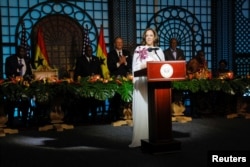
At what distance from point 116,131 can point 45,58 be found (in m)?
Answer: 3.32

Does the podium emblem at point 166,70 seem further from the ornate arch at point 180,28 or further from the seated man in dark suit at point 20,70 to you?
the ornate arch at point 180,28

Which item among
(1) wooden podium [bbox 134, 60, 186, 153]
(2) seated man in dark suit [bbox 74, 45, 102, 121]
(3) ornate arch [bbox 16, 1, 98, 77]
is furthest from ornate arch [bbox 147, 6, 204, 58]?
(1) wooden podium [bbox 134, 60, 186, 153]

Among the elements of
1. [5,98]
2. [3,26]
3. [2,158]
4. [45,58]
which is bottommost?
[2,158]

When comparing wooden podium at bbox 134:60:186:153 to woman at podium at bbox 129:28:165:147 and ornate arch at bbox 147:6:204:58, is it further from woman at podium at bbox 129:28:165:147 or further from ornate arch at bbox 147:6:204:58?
ornate arch at bbox 147:6:204:58

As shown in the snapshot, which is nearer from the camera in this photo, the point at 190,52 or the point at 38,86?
the point at 38,86

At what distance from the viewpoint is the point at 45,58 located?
9.08m

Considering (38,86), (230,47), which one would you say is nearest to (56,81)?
(38,86)

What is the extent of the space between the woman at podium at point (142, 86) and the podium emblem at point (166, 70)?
56 cm

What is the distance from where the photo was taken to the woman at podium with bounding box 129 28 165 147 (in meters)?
5.02

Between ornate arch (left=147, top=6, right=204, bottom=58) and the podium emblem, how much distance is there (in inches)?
251

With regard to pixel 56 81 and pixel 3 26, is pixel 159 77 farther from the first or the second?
pixel 3 26

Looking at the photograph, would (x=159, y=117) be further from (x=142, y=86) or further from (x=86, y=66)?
(x=86, y=66)

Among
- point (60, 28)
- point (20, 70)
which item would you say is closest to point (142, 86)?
point (20, 70)

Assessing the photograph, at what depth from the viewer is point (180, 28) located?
11078 millimetres
